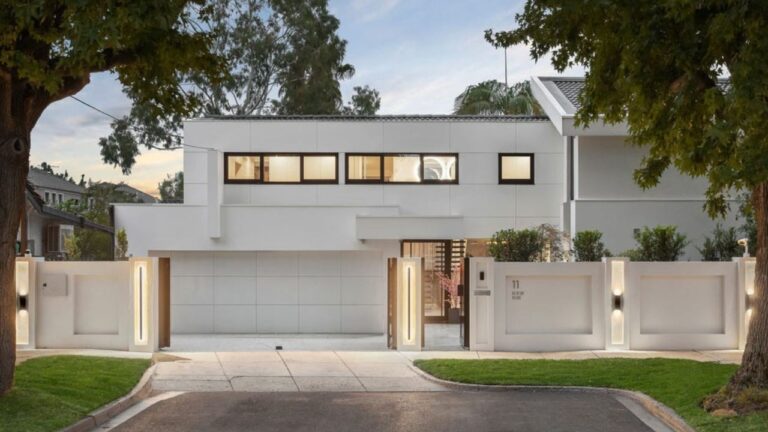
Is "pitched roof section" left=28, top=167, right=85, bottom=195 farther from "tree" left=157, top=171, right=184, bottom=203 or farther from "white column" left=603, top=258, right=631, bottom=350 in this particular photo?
"white column" left=603, top=258, right=631, bottom=350

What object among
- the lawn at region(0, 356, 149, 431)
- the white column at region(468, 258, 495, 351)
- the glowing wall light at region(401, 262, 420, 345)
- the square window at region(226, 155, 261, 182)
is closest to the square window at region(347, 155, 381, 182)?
the square window at region(226, 155, 261, 182)

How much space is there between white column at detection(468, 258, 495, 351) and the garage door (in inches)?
316

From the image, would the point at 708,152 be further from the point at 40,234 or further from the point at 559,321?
the point at 40,234

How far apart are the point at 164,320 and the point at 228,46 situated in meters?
26.1

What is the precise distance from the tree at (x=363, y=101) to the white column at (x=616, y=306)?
2871cm

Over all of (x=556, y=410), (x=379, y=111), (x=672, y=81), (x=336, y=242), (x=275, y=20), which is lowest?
(x=556, y=410)

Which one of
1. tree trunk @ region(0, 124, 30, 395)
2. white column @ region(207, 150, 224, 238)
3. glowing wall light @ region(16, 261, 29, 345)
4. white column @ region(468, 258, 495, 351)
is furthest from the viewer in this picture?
white column @ region(207, 150, 224, 238)

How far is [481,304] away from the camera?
15.5 meters

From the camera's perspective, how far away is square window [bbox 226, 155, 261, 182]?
23391 mm

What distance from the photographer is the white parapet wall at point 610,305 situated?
15383 millimetres

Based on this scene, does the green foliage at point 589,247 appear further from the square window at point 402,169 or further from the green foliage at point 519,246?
the square window at point 402,169

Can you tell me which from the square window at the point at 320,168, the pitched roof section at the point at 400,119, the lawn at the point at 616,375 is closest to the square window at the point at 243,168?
the pitched roof section at the point at 400,119

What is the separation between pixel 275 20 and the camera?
130ft

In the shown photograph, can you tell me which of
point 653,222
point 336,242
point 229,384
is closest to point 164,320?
point 229,384
